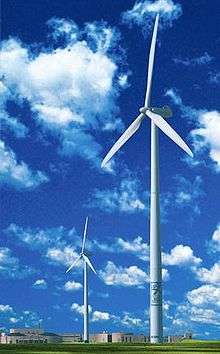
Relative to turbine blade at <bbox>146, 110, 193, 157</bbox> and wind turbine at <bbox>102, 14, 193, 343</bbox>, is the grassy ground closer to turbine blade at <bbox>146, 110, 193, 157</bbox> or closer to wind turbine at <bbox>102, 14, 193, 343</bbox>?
wind turbine at <bbox>102, 14, 193, 343</bbox>

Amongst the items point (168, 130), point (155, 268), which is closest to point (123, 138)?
point (168, 130)

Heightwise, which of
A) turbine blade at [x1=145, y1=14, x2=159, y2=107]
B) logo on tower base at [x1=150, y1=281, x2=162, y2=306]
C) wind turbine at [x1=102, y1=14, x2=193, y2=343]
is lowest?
logo on tower base at [x1=150, y1=281, x2=162, y2=306]

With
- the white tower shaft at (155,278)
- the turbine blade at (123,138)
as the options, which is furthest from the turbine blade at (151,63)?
the white tower shaft at (155,278)

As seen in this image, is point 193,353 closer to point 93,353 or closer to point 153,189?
point 93,353

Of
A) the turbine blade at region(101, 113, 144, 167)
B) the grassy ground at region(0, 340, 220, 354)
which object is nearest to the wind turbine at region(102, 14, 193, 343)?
the turbine blade at region(101, 113, 144, 167)

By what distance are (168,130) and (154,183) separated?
7567 millimetres

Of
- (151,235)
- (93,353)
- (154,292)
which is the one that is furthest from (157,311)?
(93,353)

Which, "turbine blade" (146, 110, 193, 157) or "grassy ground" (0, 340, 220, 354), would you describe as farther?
"turbine blade" (146, 110, 193, 157)

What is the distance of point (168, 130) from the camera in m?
97.8

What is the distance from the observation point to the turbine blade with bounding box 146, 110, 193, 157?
302 ft

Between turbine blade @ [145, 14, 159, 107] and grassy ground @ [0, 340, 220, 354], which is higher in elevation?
turbine blade @ [145, 14, 159, 107]

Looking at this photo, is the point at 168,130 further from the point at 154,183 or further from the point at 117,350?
the point at 117,350

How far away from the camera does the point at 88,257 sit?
538 ft

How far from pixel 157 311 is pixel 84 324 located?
7488cm
